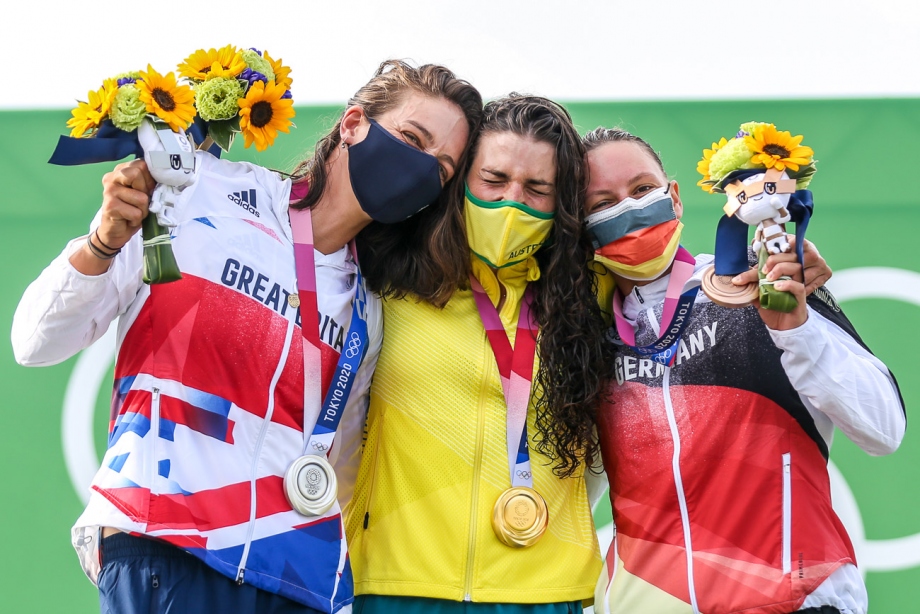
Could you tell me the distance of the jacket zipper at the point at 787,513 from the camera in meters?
2.93

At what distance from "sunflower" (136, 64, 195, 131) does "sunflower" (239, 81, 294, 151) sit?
36 centimetres

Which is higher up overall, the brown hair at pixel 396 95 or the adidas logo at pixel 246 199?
the brown hair at pixel 396 95

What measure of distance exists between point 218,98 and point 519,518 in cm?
158

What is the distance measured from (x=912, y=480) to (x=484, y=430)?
2685 mm

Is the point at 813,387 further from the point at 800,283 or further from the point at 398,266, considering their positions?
the point at 398,266

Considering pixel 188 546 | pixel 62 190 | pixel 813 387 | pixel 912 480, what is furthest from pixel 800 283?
pixel 62 190

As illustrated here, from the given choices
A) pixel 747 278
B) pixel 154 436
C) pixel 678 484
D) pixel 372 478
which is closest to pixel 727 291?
pixel 747 278

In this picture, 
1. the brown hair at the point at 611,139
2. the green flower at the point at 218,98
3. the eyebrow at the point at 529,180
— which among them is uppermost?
the brown hair at the point at 611,139

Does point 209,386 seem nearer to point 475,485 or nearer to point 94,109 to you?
point 94,109

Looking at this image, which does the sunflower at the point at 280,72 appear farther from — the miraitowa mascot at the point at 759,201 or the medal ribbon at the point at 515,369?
the miraitowa mascot at the point at 759,201

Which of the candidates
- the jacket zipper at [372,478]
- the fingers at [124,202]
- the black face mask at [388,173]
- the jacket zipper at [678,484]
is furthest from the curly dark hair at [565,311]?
the fingers at [124,202]

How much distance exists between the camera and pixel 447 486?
3195 millimetres

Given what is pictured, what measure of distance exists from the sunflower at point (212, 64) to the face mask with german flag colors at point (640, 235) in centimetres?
129

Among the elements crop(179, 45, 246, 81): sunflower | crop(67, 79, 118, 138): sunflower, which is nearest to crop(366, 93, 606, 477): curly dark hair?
crop(179, 45, 246, 81): sunflower
